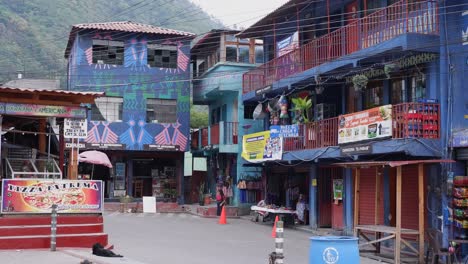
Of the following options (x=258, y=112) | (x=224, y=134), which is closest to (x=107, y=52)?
(x=224, y=134)

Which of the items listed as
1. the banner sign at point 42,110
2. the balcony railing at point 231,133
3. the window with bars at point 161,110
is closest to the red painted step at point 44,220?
the banner sign at point 42,110

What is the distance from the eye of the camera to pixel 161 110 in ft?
123

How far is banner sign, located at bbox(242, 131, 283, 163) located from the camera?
25.1 meters

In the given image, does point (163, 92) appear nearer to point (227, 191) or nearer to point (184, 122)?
point (184, 122)

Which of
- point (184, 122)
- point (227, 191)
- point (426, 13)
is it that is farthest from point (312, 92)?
A: point (184, 122)

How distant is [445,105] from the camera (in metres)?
16.4

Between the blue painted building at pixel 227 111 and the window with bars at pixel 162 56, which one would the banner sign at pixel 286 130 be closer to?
the blue painted building at pixel 227 111

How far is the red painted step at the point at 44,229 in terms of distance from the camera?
14789 mm

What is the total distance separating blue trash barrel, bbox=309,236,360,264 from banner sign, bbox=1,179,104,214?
334 inches

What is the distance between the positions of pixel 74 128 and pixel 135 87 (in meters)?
19.8

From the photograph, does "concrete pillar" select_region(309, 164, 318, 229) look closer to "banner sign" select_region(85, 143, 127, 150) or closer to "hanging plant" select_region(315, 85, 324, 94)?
"hanging plant" select_region(315, 85, 324, 94)

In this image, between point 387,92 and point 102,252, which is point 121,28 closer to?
point 387,92

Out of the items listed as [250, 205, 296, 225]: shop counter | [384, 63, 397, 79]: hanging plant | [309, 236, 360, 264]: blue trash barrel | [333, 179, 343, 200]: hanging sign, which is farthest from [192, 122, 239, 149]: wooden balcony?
[309, 236, 360, 264]: blue trash barrel

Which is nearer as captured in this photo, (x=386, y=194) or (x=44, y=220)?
(x=44, y=220)
